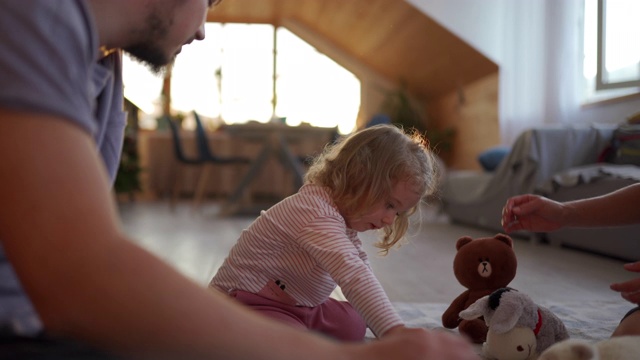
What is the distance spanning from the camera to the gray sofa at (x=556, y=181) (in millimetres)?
3113

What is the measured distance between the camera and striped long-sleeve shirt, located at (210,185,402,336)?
3.55 ft

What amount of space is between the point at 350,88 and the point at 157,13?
805 cm

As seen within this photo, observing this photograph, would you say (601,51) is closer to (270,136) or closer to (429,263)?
(429,263)

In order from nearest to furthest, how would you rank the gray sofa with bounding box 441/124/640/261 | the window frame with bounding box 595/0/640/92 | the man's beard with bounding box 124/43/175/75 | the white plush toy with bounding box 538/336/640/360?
1. the man's beard with bounding box 124/43/175/75
2. the white plush toy with bounding box 538/336/640/360
3. the gray sofa with bounding box 441/124/640/261
4. the window frame with bounding box 595/0/640/92

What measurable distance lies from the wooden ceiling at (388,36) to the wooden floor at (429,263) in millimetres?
2305

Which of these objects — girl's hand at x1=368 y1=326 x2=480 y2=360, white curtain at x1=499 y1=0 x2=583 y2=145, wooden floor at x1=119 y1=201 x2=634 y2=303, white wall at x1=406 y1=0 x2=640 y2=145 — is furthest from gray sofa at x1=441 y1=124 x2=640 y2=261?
girl's hand at x1=368 y1=326 x2=480 y2=360

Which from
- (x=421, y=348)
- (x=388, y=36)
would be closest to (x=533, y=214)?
(x=421, y=348)

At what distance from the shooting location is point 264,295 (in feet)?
A: 4.66

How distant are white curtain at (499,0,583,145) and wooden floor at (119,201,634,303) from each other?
1340mm

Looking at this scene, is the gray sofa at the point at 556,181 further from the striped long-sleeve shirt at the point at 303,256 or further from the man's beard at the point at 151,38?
the man's beard at the point at 151,38

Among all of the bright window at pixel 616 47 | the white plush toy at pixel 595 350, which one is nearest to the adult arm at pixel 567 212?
the white plush toy at pixel 595 350

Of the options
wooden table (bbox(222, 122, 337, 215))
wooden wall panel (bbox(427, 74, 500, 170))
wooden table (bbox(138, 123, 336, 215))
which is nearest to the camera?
wooden table (bbox(222, 122, 337, 215))

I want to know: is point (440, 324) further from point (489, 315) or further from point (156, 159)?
point (156, 159)

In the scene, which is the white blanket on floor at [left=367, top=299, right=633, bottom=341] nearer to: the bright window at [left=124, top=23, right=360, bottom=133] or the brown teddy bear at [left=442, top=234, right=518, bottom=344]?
the brown teddy bear at [left=442, top=234, right=518, bottom=344]
